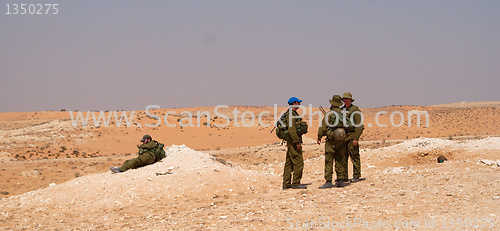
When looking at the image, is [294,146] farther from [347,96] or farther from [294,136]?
[347,96]

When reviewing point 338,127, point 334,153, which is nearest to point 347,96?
point 338,127

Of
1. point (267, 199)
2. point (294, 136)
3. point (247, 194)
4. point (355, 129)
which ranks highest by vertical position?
point (355, 129)

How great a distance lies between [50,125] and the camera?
42438 mm

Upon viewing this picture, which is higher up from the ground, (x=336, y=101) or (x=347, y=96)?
(x=347, y=96)

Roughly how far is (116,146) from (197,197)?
968 inches

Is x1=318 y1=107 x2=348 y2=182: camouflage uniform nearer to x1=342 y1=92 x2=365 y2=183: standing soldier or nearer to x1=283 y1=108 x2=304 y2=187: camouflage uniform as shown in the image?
x1=342 y1=92 x2=365 y2=183: standing soldier

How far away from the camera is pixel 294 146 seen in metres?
9.75

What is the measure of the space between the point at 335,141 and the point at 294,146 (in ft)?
3.03

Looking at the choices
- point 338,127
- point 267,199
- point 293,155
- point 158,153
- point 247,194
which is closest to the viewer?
point 267,199

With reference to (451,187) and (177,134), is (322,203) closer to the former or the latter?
(451,187)

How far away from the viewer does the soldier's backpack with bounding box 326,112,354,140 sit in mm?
9172

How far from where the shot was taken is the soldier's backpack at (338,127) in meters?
9.17

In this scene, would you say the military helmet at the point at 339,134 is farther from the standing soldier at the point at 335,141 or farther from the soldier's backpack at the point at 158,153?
the soldier's backpack at the point at 158,153

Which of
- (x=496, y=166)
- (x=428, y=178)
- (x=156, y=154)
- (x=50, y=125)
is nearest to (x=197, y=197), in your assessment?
(x=156, y=154)
